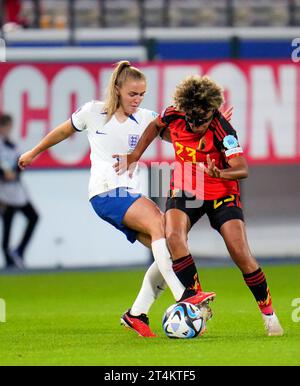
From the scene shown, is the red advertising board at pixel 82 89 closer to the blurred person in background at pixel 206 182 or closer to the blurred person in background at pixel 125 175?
the blurred person in background at pixel 125 175

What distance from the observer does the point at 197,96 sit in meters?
9.26

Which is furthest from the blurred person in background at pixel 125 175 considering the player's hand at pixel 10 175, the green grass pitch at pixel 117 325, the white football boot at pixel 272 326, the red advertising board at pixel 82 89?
the player's hand at pixel 10 175

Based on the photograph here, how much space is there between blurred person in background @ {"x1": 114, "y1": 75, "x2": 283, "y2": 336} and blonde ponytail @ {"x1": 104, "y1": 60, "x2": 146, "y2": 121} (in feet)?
1.42

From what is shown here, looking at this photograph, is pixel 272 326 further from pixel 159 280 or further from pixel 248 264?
pixel 159 280

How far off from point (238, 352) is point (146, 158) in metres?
9.17

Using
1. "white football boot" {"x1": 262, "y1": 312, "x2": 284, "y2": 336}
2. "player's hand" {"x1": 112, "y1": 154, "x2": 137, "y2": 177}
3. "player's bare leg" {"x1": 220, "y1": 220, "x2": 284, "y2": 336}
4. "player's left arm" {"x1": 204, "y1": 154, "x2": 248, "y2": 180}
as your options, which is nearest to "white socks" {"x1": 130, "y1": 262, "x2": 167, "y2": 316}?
"player's bare leg" {"x1": 220, "y1": 220, "x2": 284, "y2": 336}

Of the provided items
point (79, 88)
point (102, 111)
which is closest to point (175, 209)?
point (102, 111)

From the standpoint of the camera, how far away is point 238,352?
8.42 meters

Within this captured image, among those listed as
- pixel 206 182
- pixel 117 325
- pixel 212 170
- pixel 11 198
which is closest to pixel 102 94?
pixel 11 198

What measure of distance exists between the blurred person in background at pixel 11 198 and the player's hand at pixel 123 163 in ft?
25.2

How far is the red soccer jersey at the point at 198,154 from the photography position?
9.42 meters

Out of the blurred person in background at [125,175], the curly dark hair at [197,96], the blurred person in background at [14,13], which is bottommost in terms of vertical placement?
the blurred person in background at [125,175]

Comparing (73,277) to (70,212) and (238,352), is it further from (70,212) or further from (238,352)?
(238,352)
